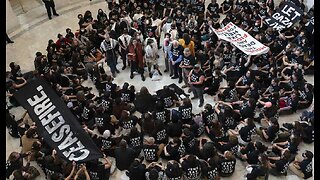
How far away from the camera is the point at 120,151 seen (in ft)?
38.3

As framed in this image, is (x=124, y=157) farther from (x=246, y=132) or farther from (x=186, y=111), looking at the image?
(x=246, y=132)

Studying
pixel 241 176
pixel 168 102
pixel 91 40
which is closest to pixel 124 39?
pixel 91 40

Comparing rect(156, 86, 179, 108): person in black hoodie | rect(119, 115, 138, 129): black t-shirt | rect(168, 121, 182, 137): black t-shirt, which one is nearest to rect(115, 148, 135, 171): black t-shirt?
rect(119, 115, 138, 129): black t-shirt

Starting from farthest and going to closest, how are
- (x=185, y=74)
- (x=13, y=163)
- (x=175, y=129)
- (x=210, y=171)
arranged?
(x=185, y=74) < (x=175, y=129) < (x=13, y=163) < (x=210, y=171)

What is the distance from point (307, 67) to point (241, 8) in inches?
154

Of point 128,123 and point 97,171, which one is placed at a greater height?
point 128,123

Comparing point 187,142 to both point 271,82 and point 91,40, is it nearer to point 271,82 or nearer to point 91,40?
point 271,82

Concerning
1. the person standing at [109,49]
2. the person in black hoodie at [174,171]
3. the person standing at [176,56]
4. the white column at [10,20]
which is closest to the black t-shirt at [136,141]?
the person in black hoodie at [174,171]

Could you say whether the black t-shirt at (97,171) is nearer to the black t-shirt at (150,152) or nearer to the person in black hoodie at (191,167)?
the black t-shirt at (150,152)

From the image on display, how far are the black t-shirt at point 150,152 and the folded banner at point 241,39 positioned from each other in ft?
15.2

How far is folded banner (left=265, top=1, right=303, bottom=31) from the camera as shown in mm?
16656

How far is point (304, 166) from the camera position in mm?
11516

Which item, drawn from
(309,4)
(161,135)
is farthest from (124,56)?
(309,4)

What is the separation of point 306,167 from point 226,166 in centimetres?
190
